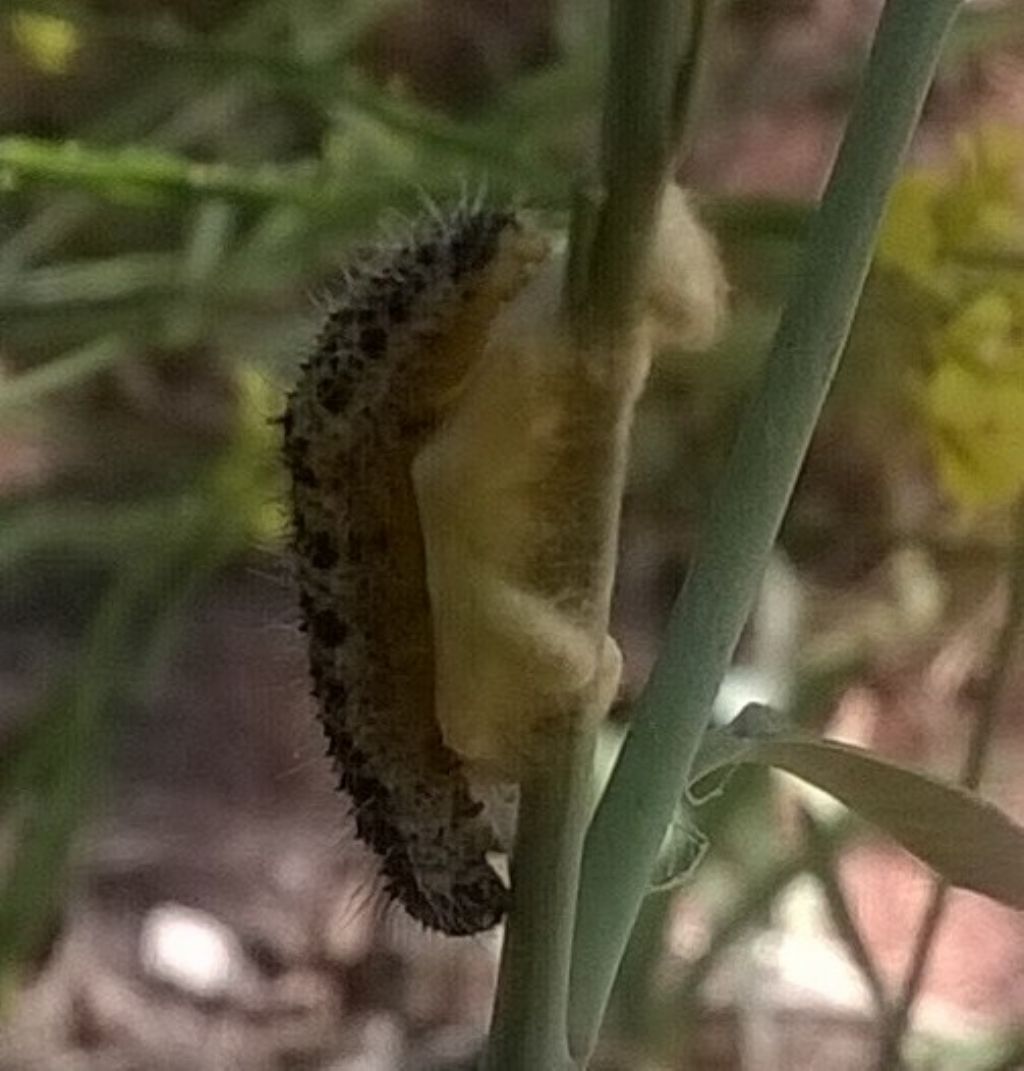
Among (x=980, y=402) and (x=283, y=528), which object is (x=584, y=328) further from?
(x=980, y=402)

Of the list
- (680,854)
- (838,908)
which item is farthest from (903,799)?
(838,908)

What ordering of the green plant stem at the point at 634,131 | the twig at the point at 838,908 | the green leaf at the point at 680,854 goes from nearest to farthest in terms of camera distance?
the green plant stem at the point at 634,131 < the green leaf at the point at 680,854 < the twig at the point at 838,908

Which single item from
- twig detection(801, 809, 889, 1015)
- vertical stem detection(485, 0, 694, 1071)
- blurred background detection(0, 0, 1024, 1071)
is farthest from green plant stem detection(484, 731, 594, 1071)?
twig detection(801, 809, 889, 1015)

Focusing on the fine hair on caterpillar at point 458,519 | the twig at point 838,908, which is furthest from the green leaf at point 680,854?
the twig at point 838,908

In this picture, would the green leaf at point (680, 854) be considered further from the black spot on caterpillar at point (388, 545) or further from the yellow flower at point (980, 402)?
the yellow flower at point (980, 402)

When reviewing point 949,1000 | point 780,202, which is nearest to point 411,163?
point 780,202

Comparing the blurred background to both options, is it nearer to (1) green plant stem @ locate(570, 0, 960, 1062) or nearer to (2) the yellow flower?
(2) the yellow flower
